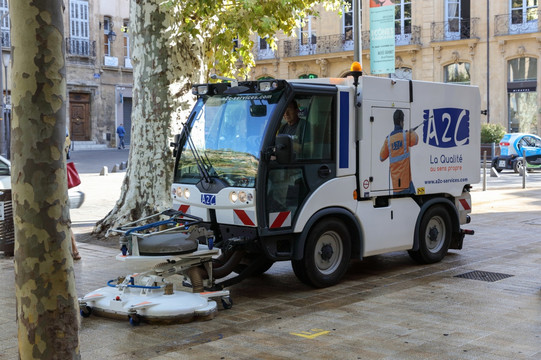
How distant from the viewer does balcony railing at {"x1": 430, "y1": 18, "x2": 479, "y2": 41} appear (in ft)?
134

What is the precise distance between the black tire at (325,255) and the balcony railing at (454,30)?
34905mm

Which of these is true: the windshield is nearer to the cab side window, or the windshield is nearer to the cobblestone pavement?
the cab side window

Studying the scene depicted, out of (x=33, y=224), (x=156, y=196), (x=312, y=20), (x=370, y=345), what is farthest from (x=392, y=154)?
(x=312, y=20)

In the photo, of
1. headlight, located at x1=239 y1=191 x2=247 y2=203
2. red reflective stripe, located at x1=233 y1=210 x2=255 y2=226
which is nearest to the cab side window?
headlight, located at x1=239 y1=191 x2=247 y2=203

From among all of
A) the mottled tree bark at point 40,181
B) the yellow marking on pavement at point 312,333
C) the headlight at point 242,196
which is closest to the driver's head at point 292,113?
the headlight at point 242,196

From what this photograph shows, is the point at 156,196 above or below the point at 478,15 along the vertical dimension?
below

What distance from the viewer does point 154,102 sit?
12.1 m

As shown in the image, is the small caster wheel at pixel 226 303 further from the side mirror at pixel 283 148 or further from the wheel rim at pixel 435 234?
the wheel rim at pixel 435 234

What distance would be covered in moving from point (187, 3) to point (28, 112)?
906 cm

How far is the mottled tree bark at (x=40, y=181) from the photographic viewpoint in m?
3.21

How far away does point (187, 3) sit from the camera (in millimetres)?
11922

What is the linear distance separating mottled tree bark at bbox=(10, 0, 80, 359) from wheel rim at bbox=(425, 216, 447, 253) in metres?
6.79

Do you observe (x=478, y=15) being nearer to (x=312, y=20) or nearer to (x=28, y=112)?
(x=312, y=20)

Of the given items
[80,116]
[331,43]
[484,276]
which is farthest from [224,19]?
[80,116]
